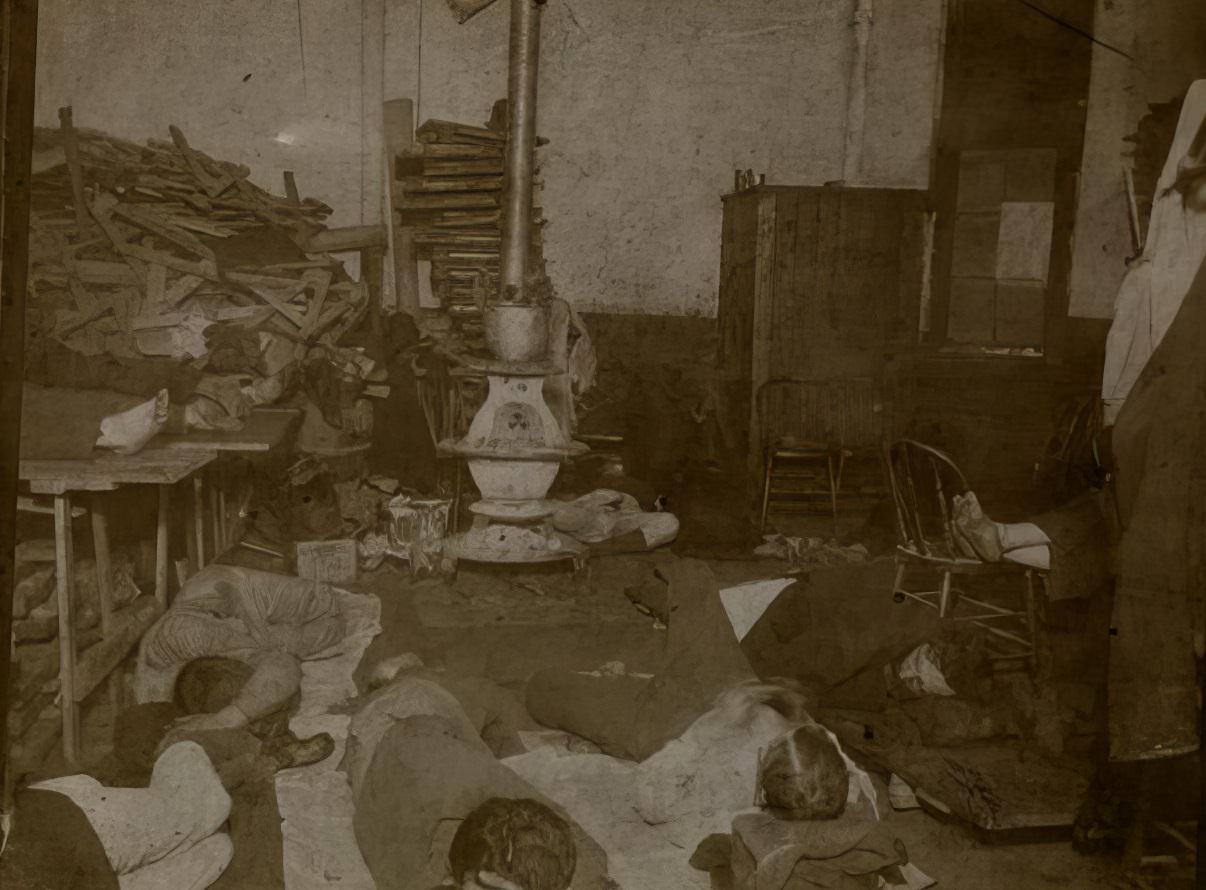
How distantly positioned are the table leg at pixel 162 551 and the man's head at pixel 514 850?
5.29 feet

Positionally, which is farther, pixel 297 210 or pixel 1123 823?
pixel 297 210

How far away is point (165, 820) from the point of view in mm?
2646

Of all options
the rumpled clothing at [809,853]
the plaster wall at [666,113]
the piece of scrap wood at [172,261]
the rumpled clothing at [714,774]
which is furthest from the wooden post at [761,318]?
the piece of scrap wood at [172,261]

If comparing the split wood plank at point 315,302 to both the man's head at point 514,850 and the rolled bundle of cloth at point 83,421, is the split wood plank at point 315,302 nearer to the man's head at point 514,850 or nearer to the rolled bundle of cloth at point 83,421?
the rolled bundle of cloth at point 83,421

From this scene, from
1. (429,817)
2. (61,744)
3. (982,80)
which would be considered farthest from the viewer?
(982,80)

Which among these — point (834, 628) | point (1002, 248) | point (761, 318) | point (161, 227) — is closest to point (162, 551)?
point (161, 227)

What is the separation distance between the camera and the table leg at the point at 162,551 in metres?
3.28

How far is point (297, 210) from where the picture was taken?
3.17 metres

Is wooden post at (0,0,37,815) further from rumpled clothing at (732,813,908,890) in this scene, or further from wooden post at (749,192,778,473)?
wooden post at (749,192,778,473)

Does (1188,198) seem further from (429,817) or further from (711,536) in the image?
(429,817)

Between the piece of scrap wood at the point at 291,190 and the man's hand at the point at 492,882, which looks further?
the piece of scrap wood at the point at 291,190

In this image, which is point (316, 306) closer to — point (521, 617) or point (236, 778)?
point (521, 617)

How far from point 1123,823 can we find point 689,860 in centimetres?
128

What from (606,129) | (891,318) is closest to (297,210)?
(606,129)
